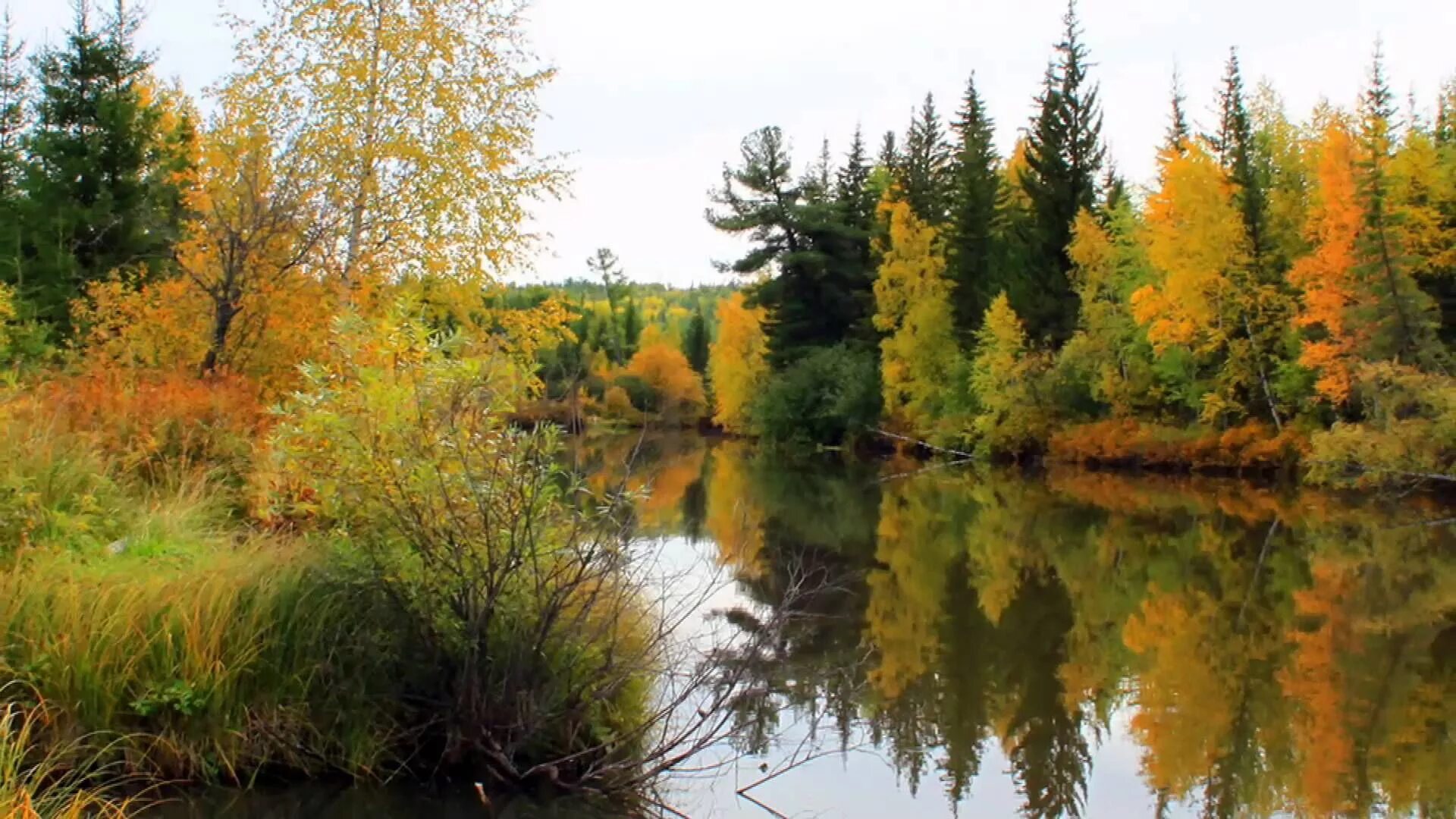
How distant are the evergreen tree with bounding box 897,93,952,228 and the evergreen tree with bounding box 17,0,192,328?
27.9 metres

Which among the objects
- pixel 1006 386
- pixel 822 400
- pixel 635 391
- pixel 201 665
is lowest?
pixel 201 665

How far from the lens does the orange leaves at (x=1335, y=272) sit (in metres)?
24.9

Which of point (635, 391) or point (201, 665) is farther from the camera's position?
point (635, 391)

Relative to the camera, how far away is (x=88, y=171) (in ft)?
71.2

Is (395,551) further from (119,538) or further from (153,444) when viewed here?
(153,444)

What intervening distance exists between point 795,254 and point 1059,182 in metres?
11.4

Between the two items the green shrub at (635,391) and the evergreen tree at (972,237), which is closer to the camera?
the evergreen tree at (972,237)

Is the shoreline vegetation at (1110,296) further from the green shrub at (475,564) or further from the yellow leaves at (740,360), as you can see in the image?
the green shrub at (475,564)

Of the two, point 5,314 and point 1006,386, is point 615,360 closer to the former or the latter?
point 1006,386

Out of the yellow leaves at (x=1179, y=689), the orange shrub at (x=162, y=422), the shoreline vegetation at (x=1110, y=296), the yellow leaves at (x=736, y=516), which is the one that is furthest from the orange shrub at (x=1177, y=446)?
the orange shrub at (x=162, y=422)

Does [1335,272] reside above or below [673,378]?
above

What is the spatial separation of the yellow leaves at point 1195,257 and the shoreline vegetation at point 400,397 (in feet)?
0.35

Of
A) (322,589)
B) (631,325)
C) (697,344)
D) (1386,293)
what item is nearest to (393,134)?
(322,589)

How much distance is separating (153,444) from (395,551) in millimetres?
3588
